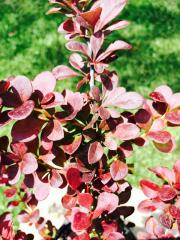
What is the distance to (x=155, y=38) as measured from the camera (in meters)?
4.25

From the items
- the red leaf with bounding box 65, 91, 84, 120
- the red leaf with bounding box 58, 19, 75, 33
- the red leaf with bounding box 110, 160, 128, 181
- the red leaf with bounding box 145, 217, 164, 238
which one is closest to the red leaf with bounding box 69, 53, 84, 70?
the red leaf with bounding box 58, 19, 75, 33

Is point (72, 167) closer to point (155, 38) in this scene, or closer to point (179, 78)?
point (179, 78)

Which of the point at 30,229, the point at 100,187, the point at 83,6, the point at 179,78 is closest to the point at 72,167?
the point at 100,187

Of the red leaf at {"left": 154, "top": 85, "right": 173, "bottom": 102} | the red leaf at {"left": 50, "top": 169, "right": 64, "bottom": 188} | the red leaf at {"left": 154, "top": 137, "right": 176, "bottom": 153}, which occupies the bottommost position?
the red leaf at {"left": 154, "top": 137, "right": 176, "bottom": 153}

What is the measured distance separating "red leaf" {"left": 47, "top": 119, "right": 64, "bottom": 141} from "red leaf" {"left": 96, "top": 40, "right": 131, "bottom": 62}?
0.79 feet

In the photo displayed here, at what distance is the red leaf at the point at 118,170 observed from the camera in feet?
3.74

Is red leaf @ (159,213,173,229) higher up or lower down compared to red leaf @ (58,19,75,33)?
lower down

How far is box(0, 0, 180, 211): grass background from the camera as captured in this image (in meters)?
3.83

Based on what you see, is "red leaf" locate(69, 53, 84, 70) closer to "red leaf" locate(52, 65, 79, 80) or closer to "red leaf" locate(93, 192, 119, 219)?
"red leaf" locate(52, 65, 79, 80)

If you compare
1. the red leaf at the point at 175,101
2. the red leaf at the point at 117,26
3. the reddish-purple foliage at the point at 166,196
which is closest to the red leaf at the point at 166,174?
the reddish-purple foliage at the point at 166,196

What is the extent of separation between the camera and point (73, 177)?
1.16 m

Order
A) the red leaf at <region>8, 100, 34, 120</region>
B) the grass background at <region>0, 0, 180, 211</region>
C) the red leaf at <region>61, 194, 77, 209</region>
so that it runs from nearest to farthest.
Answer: the red leaf at <region>8, 100, 34, 120</region> < the red leaf at <region>61, 194, 77, 209</region> < the grass background at <region>0, 0, 180, 211</region>

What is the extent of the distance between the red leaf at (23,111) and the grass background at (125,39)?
250 centimetres

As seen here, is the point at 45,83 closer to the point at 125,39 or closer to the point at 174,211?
the point at 174,211
